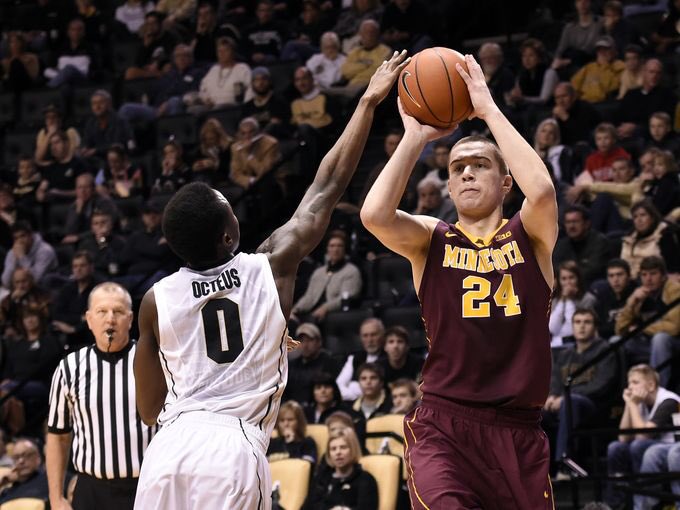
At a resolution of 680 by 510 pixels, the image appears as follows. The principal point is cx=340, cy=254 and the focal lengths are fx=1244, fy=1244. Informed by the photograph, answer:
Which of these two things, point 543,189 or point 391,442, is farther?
point 391,442

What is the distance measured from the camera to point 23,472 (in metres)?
10.4

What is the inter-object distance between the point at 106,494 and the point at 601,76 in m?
8.24

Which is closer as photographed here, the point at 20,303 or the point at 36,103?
the point at 20,303

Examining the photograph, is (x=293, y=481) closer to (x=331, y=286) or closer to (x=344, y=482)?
(x=344, y=482)

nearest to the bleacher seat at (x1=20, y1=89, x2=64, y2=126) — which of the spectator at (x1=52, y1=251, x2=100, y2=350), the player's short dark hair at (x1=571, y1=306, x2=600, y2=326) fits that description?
the spectator at (x1=52, y1=251, x2=100, y2=350)

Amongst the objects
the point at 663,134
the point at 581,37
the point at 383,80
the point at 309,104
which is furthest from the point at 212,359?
the point at 581,37

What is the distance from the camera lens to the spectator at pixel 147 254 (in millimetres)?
13102

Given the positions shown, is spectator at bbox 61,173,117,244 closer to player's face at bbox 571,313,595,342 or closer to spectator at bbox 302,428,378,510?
spectator at bbox 302,428,378,510

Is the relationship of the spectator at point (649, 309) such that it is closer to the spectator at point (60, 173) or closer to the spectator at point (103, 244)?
the spectator at point (103, 244)

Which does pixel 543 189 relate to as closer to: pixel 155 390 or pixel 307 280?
pixel 155 390

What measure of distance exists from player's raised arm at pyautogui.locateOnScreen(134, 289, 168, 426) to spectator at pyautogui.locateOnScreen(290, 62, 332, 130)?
31.3 feet

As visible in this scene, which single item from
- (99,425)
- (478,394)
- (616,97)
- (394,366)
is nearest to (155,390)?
(478,394)

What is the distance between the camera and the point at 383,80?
510 cm

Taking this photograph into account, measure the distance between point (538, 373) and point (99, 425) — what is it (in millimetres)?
2896
